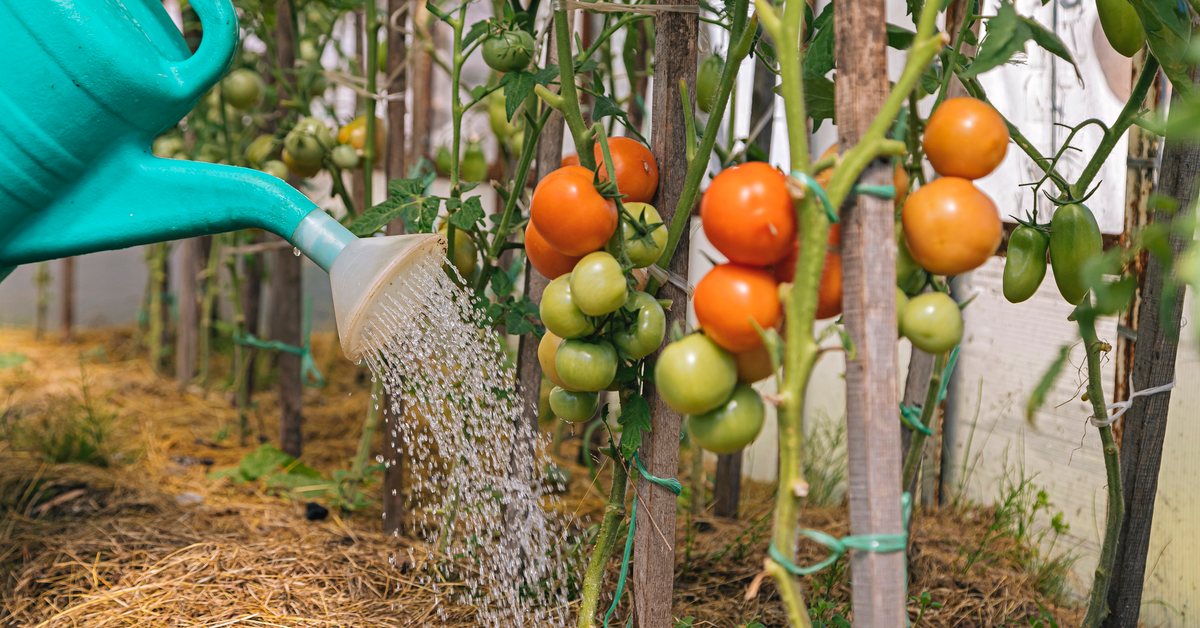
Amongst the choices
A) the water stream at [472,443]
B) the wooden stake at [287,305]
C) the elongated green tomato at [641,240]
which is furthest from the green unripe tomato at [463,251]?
the wooden stake at [287,305]

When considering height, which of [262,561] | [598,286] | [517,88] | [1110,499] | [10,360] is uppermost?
[517,88]

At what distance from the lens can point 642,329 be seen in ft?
2.09

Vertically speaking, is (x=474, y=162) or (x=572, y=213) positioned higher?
(x=474, y=162)

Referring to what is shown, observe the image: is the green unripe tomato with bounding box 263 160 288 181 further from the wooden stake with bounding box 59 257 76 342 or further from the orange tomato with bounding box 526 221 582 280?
the wooden stake with bounding box 59 257 76 342

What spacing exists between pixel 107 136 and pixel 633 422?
1.86 ft

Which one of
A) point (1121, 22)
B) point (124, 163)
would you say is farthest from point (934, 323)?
point (124, 163)

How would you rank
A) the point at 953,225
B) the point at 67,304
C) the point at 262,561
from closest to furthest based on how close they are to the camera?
the point at 953,225 < the point at 262,561 < the point at 67,304

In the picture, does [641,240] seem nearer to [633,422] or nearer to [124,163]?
[633,422]

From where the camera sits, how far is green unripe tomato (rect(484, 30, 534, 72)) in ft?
2.65

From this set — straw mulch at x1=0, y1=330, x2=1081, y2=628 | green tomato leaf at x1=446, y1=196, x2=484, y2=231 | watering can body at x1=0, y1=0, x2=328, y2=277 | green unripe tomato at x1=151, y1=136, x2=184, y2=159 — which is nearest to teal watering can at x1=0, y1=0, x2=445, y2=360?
watering can body at x1=0, y1=0, x2=328, y2=277

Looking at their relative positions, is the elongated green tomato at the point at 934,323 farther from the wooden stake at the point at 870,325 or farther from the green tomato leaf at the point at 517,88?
the green tomato leaf at the point at 517,88

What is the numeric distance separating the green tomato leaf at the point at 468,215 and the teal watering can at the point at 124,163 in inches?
5.2

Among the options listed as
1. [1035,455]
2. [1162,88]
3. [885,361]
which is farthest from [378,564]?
[1162,88]

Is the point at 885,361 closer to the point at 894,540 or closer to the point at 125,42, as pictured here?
the point at 894,540
